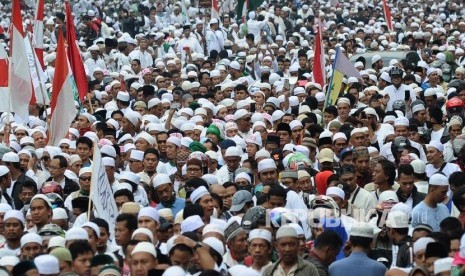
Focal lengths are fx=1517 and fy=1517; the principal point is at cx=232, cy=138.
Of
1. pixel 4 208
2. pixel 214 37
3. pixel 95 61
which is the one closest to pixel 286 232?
pixel 4 208

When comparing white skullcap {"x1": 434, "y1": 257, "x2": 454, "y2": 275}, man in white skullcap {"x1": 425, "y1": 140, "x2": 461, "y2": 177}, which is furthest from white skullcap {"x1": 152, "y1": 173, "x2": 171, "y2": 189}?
white skullcap {"x1": 434, "y1": 257, "x2": 454, "y2": 275}

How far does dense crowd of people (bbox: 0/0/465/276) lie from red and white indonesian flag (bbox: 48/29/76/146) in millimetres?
244

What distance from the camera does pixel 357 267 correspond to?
10344 millimetres

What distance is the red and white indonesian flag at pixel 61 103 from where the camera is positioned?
56.0ft

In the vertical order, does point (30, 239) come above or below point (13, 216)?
above

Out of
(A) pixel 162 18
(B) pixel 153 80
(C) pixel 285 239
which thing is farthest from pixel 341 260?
(A) pixel 162 18

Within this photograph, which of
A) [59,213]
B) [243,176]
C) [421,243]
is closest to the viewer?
[421,243]

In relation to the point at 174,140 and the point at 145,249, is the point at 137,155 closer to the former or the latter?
the point at 174,140

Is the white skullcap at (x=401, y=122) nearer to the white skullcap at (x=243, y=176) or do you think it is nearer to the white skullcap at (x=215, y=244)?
the white skullcap at (x=243, y=176)

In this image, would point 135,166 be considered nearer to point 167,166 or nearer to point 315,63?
point 167,166

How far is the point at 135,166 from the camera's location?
15.4 metres

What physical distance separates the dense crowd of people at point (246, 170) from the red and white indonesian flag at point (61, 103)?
0.24 metres

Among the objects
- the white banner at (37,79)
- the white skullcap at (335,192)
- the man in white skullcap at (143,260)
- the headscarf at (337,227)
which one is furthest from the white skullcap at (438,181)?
the white banner at (37,79)

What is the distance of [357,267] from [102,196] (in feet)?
10.1
